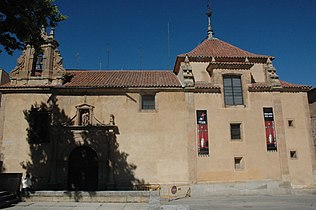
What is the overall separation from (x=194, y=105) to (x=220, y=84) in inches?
108

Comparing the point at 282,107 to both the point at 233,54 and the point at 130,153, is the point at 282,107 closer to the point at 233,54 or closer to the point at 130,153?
the point at 233,54

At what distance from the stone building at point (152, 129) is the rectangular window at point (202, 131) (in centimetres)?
7

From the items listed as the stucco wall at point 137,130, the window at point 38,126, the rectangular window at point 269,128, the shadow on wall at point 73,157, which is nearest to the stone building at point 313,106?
the rectangular window at point 269,128

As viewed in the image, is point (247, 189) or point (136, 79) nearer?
point (247, 189)

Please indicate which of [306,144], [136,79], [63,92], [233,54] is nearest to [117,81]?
[136,79]

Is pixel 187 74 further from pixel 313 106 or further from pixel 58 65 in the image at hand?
pixel 313 106

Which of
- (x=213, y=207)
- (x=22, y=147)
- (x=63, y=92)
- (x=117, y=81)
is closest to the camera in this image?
(x=213, y=207)

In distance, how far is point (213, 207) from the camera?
12.8 m

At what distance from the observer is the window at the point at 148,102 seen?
1947 cm

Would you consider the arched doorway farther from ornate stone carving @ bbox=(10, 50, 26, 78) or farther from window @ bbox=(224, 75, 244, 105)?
window @ bbox=(224, 75, 244, 105)

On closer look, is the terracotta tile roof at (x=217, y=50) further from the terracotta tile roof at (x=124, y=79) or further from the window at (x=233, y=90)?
the terracotta tile roof at (x=124, y=79)

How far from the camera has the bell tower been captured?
1950 centimetres

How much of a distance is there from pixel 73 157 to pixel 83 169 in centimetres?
110

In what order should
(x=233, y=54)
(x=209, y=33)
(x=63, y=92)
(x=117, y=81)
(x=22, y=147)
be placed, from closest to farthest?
(x=22, y=147), (x=63, y=92), (x=117, y=81), (x=233, y=54), (x=209, y=33)
